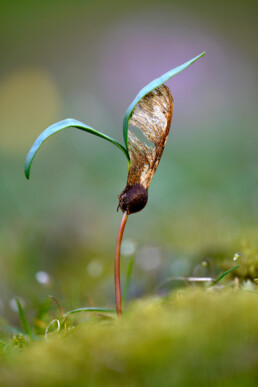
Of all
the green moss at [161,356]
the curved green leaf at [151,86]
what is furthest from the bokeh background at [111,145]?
the green moss at [161,356]

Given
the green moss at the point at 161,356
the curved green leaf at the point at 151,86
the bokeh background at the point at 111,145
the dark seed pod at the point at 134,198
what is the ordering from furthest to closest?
1. the bokeh background at the point at 111,145
2. the dark seed pod at the point at 134,198
3. the curved green leaf at the point at 151,86
4. the green moss at the point at 161,356

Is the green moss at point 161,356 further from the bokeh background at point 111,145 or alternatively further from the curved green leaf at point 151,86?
the bokeh background at point 111,145

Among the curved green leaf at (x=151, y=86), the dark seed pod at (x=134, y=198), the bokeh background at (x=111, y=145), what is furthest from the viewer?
the bokeh background at (x=111, y=145)

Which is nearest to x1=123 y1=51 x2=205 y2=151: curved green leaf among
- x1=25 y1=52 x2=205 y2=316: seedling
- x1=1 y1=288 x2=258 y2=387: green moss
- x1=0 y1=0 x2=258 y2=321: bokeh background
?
x1=25 y1=52 x2=205 y2=316: seedling

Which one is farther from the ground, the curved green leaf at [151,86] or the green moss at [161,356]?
the curved green leaf at [151,86]

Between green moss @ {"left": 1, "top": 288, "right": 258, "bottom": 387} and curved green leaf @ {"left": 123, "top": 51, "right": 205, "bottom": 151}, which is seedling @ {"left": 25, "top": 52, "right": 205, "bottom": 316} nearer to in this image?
curved green leaf @ {"left": 123, "top": 51, "right": 205, "bottom": 151}

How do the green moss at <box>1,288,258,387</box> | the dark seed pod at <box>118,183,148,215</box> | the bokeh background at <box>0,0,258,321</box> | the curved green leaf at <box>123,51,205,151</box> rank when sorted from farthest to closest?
1. the bokeh background at <box>0,0,258,321</box>
2. the dark seed pod at <box>118,183,148,215</box>
3. the curved green leaf at <box>123,51,205,151</box>
4. the green moss at <box>1,288,258,387</box>

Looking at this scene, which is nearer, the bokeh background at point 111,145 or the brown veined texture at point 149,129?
the brown veined texture at point 149,129

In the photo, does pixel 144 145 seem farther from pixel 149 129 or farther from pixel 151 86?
pixel 151 86
